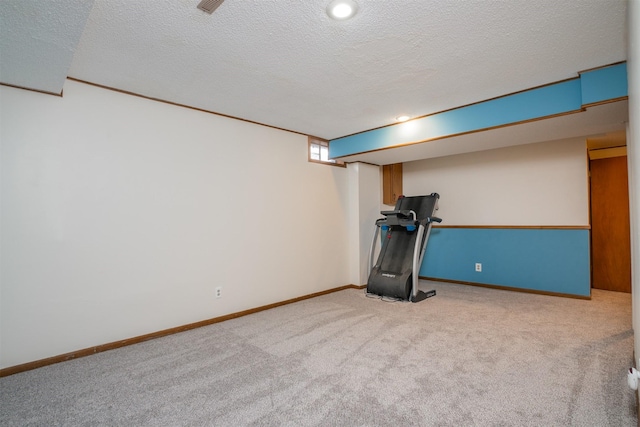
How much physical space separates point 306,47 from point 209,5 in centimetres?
64

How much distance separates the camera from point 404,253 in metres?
4.15

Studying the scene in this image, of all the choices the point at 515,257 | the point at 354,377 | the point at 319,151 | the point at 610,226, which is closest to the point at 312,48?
the point at 354,377

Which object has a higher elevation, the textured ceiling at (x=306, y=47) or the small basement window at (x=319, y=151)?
the textured ceiling at (x=306, y=47)

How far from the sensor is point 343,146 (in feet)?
13.9

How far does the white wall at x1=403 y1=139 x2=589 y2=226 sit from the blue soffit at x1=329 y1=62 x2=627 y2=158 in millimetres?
1803

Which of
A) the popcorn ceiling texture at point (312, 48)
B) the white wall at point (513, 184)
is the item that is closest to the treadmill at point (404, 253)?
the white wall at point (513, 184)

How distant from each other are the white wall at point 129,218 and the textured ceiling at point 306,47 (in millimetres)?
294

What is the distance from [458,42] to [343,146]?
2.35 metres

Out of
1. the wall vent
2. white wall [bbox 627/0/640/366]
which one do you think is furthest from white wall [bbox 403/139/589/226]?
the wall vent

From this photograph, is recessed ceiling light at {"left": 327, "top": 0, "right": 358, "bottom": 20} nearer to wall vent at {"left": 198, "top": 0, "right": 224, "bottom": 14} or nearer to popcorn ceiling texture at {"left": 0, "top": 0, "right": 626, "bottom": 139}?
popcorn ceiling texture at {"left": 0, "top": 0, "right": 626, "bottom": 139}

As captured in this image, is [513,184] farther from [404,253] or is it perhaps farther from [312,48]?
[312,48]

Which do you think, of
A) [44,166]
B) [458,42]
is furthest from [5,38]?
[458,42]

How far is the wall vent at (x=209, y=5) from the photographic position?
1561 millimetres

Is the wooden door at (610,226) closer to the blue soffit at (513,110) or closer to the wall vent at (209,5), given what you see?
the blue soffit at (513,110)
